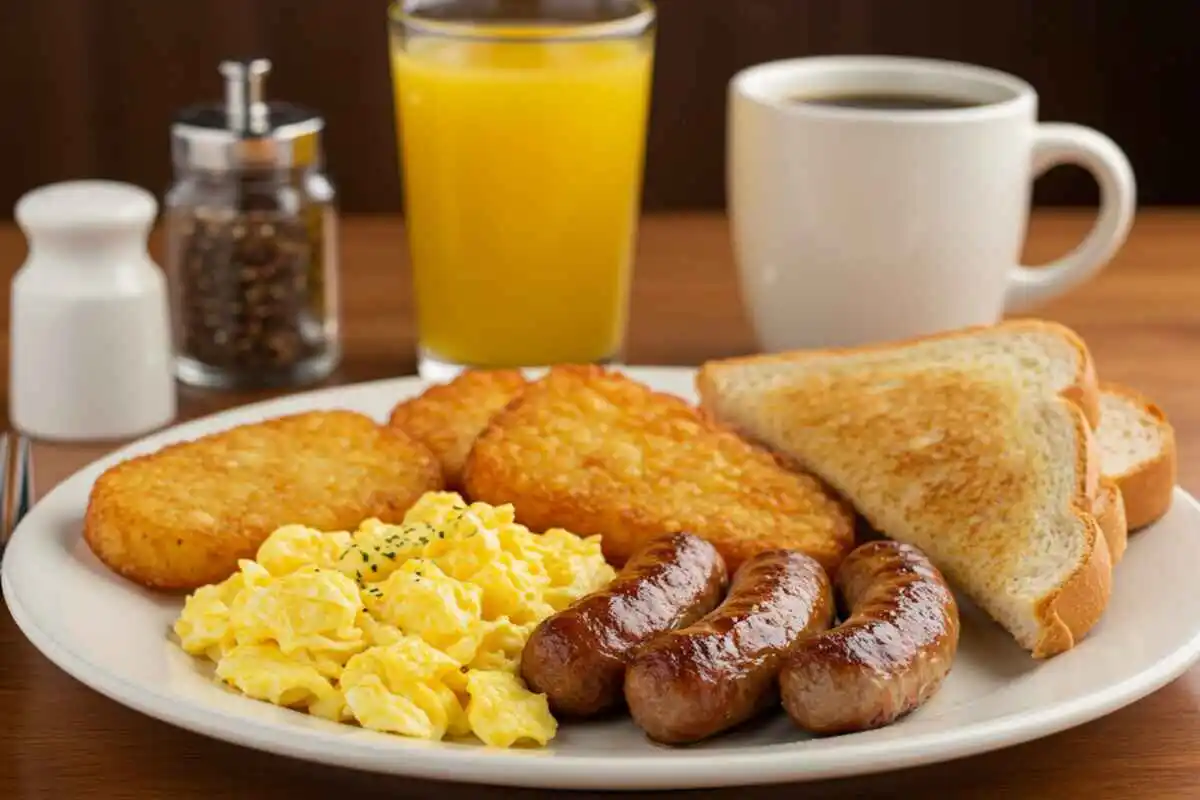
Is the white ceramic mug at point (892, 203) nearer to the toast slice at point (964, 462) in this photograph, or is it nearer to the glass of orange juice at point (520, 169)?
the glass of orange juice at point (520, 169)

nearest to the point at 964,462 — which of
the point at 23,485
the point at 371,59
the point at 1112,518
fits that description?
the point at 1112,518

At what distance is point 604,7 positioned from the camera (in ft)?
8.66

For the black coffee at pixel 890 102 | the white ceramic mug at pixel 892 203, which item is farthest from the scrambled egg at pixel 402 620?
the black coffee at pixel 890 102

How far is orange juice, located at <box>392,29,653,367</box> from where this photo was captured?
2.51 metres

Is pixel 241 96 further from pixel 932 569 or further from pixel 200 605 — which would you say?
pixel 932 569

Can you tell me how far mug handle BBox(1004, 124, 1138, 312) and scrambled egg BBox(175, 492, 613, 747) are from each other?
1.20m

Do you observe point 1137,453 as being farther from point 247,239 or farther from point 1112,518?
point 247,239

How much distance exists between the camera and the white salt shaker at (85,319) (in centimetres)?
237

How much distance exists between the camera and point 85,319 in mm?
2375

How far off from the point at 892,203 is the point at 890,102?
23 cm

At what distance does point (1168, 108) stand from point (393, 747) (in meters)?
3.33

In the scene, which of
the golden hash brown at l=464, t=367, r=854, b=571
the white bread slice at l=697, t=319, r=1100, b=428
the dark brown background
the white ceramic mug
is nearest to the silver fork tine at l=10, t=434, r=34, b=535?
the golden hash brown at l=464, t=367, r=854, b=571

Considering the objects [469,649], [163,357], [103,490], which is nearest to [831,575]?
[469,649]

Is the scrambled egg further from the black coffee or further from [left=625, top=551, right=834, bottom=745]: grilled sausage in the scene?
the black coffee
